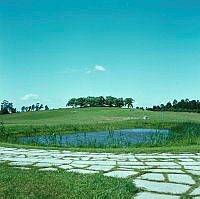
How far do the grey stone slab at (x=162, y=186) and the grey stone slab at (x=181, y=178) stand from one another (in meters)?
0.20

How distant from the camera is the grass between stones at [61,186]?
3.02 meters

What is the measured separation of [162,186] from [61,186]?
1312 millimetres

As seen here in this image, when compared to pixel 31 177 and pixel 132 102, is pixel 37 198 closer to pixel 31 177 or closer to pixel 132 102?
pixel 31 177

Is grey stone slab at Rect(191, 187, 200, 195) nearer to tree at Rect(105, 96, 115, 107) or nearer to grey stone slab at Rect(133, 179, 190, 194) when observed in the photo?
grey stone slab at Rect(133, 179, 190, 194)

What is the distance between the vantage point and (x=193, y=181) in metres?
3.68

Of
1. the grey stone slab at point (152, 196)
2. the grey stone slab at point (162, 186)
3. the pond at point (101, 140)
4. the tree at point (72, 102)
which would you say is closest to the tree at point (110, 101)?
the tree at point (72, 102)

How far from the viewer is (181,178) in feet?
12.6

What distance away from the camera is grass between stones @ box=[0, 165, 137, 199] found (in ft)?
9.91

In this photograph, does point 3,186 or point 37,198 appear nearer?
point 37,198

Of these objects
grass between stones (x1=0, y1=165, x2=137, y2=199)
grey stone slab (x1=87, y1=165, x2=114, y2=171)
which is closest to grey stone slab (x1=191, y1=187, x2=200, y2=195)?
grass between stones (x1=0, y1=165, x2=137, y2=199)

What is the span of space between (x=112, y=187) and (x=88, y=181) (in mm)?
397

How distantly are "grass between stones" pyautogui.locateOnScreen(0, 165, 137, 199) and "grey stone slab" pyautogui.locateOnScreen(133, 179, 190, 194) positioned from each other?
0.18 m

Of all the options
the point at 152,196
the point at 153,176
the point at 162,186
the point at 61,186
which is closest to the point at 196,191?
the point at 162,186

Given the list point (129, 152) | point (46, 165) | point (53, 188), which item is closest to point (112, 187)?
point (53, 188)
